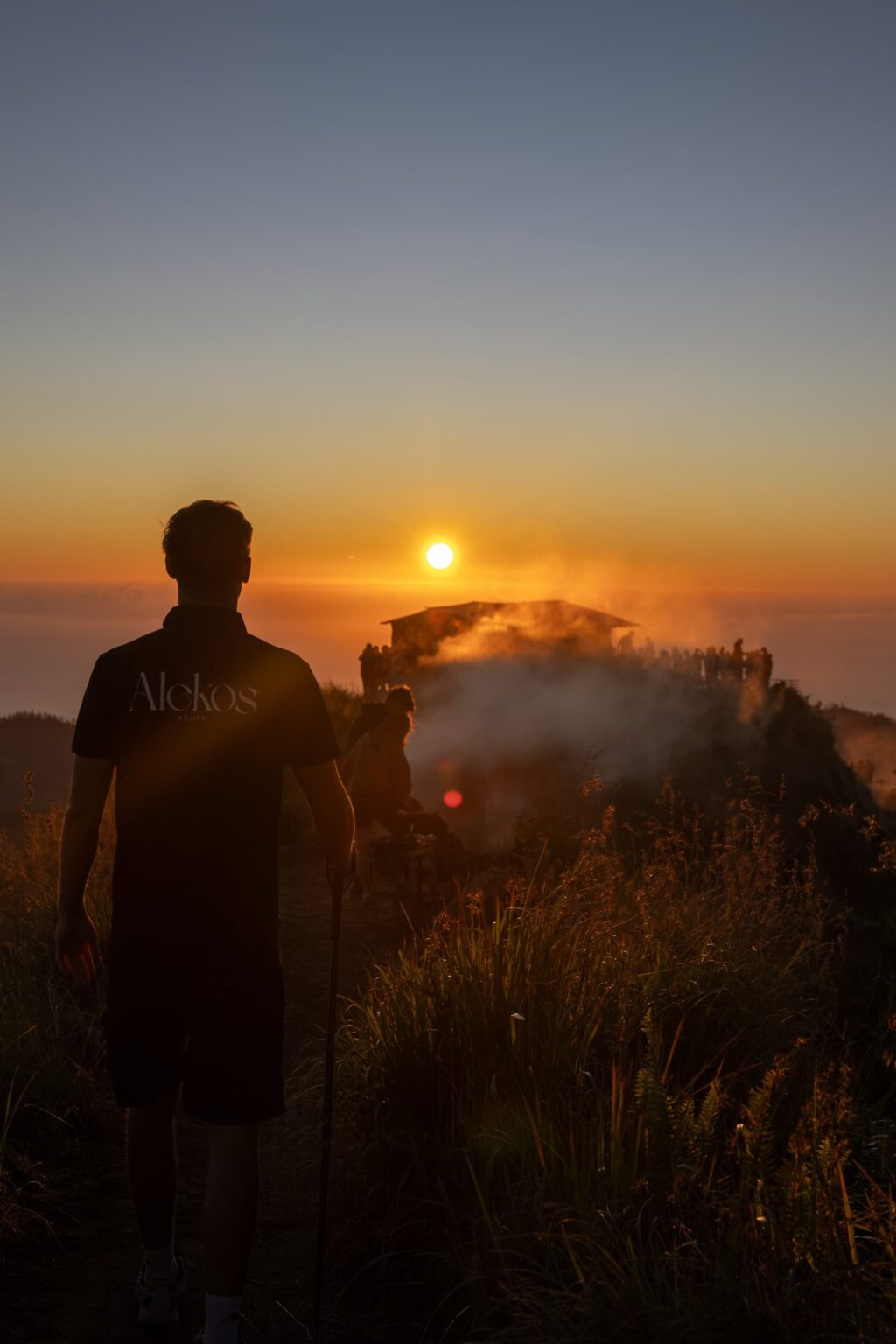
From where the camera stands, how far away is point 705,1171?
10.8 feet

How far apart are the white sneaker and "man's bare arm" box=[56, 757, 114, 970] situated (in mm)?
939

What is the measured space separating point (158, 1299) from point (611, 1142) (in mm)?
1321

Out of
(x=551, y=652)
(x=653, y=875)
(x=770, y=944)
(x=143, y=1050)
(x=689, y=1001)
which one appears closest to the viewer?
(x=143, y=1050)

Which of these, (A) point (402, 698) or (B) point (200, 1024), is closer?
(B) point (200, 1024)

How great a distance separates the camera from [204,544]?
10.1 ft

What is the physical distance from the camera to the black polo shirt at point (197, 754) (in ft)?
9.76

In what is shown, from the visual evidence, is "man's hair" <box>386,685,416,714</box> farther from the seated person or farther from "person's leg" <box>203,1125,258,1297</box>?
"person's leg" <box>203,1125,258,1297</box>

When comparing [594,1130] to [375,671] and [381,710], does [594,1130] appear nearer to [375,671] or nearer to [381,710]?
[381,710]

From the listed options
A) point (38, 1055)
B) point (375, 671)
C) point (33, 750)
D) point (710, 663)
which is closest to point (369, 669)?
point (375, 671)

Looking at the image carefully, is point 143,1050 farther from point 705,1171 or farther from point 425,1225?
point 705,1171

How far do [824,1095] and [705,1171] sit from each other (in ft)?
1.63

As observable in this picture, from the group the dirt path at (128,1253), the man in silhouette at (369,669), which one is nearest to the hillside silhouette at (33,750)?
the man in silhouette at (369,669)

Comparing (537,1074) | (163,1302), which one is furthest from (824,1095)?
(163,1302)

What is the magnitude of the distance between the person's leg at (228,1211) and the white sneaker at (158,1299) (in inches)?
17.1
